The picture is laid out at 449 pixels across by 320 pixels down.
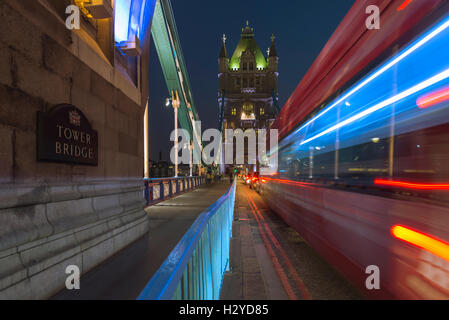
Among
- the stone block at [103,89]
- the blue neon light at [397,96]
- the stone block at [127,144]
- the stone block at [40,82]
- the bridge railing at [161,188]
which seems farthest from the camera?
the bridge railing at [161,188]

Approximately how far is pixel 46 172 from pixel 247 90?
267 feet

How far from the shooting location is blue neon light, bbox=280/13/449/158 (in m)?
2.13

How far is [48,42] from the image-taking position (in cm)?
336

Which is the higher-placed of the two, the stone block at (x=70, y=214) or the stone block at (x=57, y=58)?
the stone block at (x=57, y=58)

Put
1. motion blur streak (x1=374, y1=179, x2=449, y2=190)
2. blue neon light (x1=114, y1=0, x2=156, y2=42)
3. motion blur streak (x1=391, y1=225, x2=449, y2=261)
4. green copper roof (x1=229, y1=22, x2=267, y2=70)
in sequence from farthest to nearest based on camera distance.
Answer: green copper roof (x1=229, y1=22, x2=267, y2=70) < blue neon light (x1=114, y1=0, x2=156, y2=42) < motion blur streak (x1=374, y1=179, x2=449, y2=190) < motion blur streak (x1=391, y1=225, x2=449, y2=261)

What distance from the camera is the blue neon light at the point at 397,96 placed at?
2.13 m

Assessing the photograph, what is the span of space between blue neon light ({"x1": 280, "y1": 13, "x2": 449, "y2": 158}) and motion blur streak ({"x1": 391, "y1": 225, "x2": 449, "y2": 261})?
38.6 inches

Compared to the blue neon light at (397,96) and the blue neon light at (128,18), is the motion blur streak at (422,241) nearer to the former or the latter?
the blue neon light at (397,96)

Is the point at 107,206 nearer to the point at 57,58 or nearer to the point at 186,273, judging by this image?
the point at 57,58

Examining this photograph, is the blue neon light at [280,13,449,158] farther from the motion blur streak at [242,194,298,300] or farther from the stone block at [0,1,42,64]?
the stone block at [0,1,42,64]

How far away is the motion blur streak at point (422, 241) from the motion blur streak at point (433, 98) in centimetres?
116

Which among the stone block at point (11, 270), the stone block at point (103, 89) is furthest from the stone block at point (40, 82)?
the stone block at point (11, 270)

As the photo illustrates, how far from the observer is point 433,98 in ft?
7.11

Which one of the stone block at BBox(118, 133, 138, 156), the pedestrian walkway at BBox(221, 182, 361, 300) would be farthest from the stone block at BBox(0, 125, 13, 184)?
the pedestrian walkway at BBox(221, 182, 361, 300)
